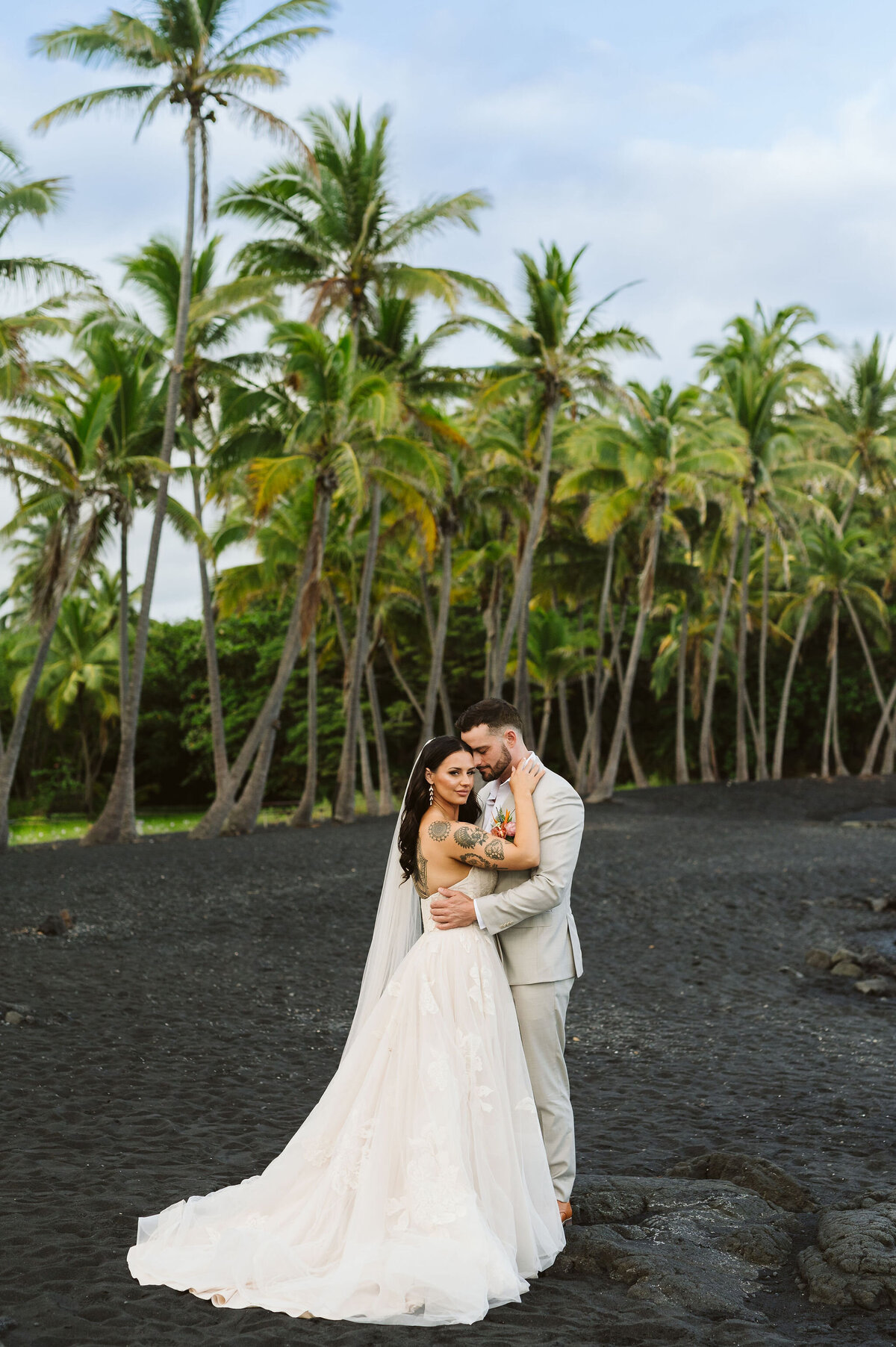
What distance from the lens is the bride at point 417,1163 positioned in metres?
3.70

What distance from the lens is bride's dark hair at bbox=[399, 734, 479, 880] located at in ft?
13.8

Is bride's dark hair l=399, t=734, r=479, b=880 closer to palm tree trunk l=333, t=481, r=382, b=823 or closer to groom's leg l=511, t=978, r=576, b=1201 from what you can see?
groom's leg l=511, t=978, r=576, b=1201

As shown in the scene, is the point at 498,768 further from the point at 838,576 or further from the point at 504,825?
the point at 838,576

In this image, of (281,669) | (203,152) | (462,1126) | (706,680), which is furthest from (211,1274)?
(706,680)

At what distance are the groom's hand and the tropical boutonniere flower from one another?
0.86 feet

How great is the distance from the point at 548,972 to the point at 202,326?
706 inches

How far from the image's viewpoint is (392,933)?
4469mm

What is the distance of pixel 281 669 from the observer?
19641mm

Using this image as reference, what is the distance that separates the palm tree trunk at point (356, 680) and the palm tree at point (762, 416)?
9.91 m

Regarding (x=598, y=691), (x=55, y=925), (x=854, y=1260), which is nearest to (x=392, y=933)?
(x=854, y=1260)

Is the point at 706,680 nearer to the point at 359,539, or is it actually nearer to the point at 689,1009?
the point at 359,539

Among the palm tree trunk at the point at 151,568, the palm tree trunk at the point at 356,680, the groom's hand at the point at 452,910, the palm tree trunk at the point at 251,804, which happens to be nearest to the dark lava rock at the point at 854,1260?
the groom's hand at the point at 452,910

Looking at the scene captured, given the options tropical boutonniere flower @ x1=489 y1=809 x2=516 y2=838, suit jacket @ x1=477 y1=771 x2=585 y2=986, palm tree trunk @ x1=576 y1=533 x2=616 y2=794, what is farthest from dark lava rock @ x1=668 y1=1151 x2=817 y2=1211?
palm tree trunk @ x1=576 y1=533 x2=616 y2=794

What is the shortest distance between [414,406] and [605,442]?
5.15 m
